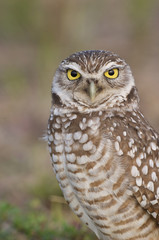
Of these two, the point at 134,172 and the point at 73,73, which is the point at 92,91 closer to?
the point at 73,73

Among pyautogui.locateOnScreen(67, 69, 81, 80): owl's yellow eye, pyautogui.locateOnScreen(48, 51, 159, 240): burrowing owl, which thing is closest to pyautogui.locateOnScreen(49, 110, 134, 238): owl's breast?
pyautogui.locateOnScreen(48, 51, 159, 240): burrowing owl

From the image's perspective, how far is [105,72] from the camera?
14.5 feet

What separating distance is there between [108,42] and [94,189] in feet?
53.1

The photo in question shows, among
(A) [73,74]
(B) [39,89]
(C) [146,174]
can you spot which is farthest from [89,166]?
(B) [39,89]

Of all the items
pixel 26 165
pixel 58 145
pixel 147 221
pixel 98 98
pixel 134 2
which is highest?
pixel 134 2

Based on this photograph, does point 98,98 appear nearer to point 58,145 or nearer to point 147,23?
point 58,145

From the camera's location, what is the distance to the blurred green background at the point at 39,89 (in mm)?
5680

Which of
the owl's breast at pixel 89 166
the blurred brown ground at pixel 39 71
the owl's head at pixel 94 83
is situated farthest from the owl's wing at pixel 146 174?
the blurred brown ground at pixel 39 71

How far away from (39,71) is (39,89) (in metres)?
0.56

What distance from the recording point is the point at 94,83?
4312 mm

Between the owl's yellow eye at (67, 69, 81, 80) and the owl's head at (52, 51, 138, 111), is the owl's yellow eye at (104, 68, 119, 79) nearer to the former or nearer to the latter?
the owl's head at (52, 51, 138, 111)

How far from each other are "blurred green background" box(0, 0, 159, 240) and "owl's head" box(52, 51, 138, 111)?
139cm

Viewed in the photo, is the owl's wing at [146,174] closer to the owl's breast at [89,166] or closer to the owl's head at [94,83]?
the owl's breast at [89,166]

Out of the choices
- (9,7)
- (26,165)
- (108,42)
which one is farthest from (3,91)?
(108,42)
